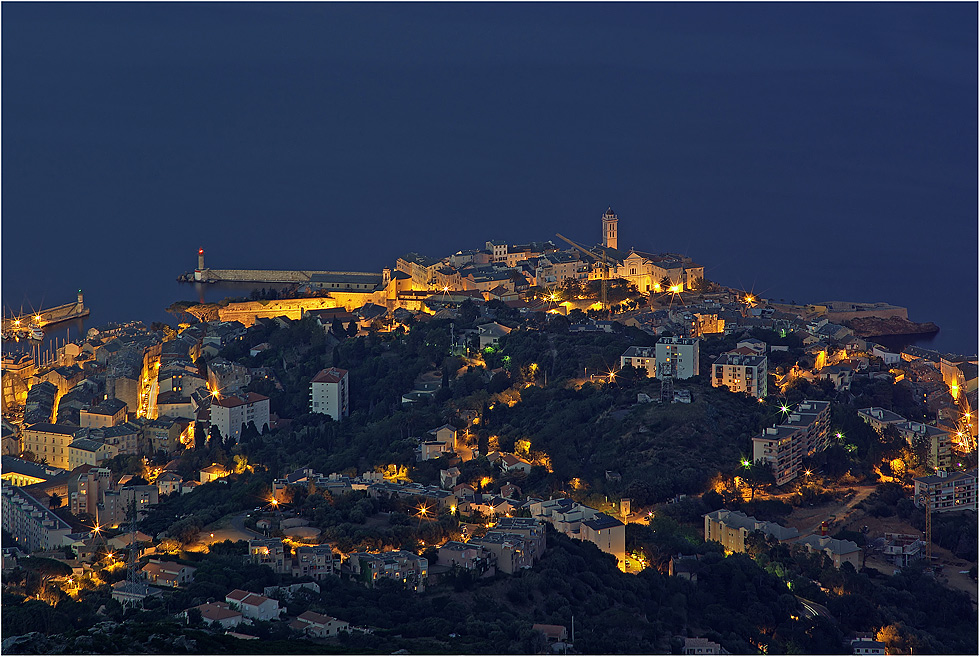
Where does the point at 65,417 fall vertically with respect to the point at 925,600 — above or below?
above

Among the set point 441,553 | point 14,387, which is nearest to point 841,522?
point 441,553

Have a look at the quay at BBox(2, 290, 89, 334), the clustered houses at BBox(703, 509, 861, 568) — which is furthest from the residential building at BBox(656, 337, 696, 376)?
the quay at BBox(2, 290, 89, 334)

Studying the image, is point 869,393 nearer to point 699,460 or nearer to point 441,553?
point 699,460

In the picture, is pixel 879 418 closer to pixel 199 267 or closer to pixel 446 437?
pixel 446 437

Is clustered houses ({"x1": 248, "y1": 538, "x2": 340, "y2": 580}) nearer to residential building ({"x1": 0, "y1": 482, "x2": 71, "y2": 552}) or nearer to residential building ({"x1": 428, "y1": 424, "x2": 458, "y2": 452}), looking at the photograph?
residential building ({"x1": 0, "y1": 482, "x2": 71, "y2": 552})

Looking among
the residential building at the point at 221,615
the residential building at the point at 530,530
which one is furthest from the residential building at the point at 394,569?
the residential building at the point at 221,615

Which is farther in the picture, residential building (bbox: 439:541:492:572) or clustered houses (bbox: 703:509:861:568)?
clustered houses (bbox: 703:509:861:568)
